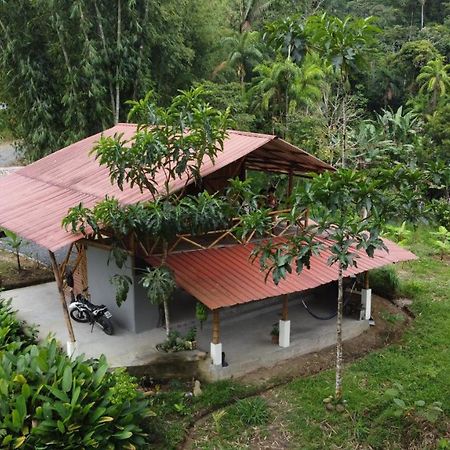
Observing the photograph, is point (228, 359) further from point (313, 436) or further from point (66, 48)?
point (66, 48)

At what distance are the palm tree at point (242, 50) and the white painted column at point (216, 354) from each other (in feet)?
65.8

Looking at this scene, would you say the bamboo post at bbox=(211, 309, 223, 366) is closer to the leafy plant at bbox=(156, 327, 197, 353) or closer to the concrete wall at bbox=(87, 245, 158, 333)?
the leafy plant at bbox=(156, 327, 197, 353)

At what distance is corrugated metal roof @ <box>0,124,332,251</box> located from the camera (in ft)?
29.9

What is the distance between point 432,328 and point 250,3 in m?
24.0

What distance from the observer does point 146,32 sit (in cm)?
1842

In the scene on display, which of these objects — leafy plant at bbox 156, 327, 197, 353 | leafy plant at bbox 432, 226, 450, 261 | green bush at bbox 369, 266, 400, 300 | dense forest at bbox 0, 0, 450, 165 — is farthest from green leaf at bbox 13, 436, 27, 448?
leafy plant at bbox 432, 226, 450, 261

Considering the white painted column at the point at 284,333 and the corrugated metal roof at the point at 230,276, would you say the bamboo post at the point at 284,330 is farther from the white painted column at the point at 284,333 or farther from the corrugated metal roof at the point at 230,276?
the corrugated metal roof at the point at 230,276

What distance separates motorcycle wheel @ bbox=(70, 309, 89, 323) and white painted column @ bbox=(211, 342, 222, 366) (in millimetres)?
2825

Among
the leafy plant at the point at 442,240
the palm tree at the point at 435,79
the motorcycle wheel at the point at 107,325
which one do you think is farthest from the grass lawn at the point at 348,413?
the palm tree at the point at 435,79

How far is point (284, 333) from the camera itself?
33.4 ft

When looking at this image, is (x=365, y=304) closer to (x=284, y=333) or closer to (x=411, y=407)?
(x=284, y=333)

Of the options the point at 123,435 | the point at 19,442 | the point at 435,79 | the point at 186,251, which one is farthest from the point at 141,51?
the point at 435,79

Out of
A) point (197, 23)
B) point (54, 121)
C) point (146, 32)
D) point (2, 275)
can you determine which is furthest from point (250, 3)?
point (2, 275)

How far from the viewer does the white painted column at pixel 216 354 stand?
9.23m
